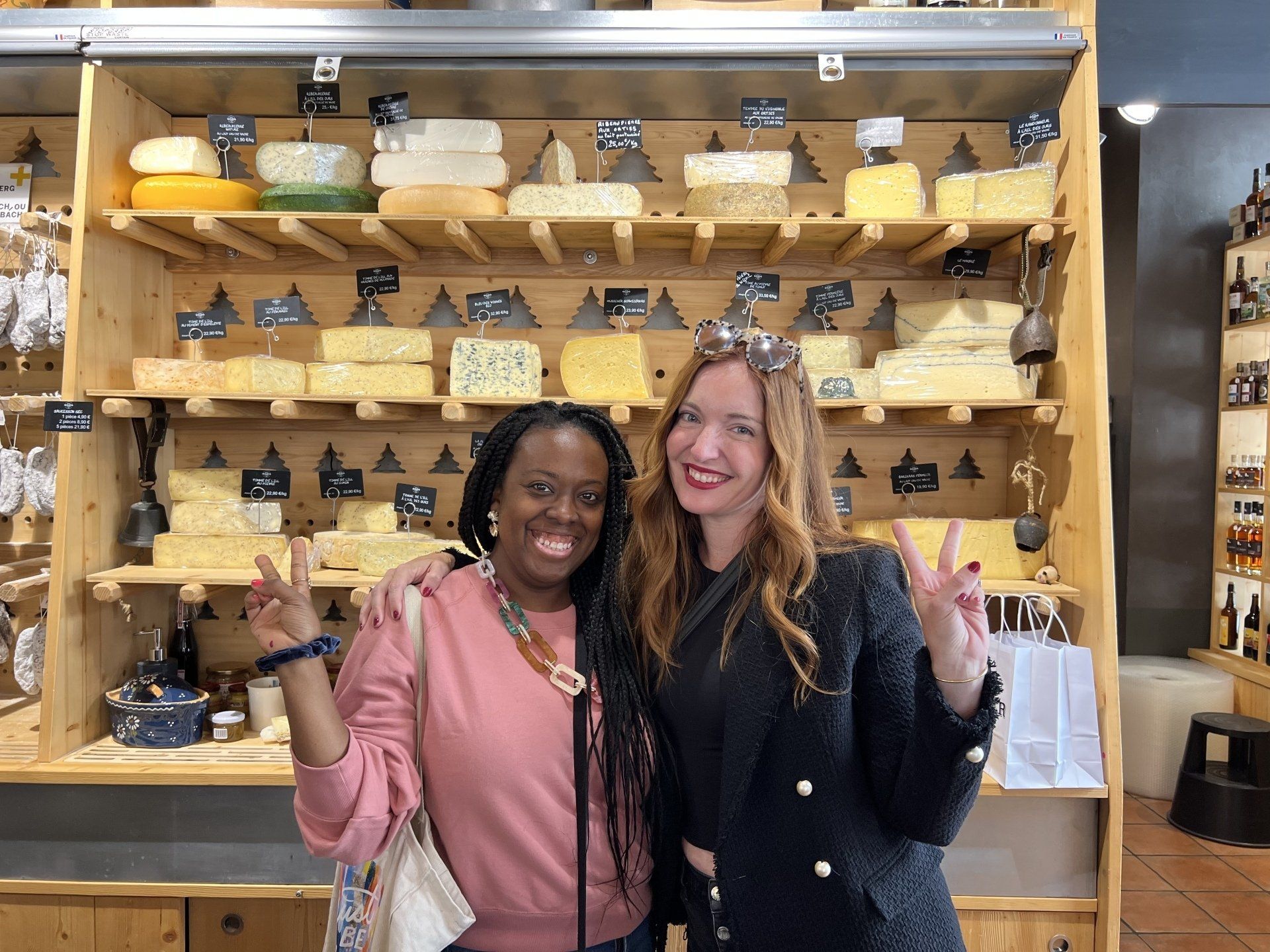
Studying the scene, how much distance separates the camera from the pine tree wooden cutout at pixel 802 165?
3107mm

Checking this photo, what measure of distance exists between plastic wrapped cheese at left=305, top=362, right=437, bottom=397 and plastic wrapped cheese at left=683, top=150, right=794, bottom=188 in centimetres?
102

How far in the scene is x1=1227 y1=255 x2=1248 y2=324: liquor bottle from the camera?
16.7ft

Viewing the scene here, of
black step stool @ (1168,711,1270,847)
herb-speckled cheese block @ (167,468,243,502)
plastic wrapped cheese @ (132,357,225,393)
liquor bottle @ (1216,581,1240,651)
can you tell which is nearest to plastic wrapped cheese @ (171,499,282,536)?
herb-speckled cheese block @ (167,468,243,502)

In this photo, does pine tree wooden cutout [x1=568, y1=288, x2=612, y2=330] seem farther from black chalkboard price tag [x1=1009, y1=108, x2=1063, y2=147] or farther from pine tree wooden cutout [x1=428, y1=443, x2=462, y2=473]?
black chalkboard price tag [x1=1009, y1=108, x2=1063, y2=147]

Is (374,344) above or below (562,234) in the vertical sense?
below

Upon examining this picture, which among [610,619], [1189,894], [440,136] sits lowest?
[1189,894]

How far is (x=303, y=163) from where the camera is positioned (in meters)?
2.84

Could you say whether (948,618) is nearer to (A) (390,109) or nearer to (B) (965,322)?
(B) (965,322)

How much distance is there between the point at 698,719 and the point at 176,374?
2.06 meters

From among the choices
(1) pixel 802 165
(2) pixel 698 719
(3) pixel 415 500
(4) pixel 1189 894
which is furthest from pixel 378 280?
(4) pixel 1189 894

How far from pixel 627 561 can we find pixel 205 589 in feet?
5.28

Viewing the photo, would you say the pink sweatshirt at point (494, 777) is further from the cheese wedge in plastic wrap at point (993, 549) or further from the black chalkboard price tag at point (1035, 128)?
the black chalkboard price tag at point (1035, 128)

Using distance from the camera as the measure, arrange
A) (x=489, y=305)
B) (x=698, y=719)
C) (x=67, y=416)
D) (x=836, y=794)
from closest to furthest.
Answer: (x=836, y=794) < (x=698, y=719) < (x=67, y=416) < (x=489, y=305)

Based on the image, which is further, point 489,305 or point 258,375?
point 489,305
